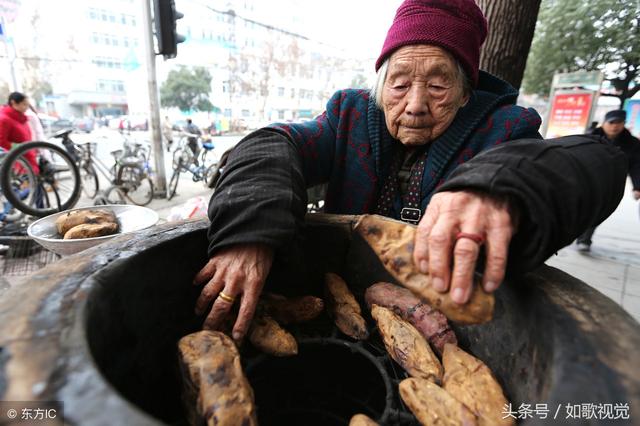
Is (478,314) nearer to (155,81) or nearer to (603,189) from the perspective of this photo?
(603,189)

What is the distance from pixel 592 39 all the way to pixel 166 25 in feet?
46.4

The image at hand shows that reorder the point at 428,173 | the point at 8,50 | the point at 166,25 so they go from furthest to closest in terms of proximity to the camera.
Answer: the point at 8,50
the point at 166,25
the point at 428,173

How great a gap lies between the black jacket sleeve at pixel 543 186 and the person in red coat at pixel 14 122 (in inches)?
237

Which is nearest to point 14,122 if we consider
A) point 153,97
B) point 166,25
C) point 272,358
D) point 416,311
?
point 153,97

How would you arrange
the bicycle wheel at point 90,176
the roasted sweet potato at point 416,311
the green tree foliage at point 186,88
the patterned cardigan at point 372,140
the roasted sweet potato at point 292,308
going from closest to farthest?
the roasted sweet potato at point 416,311 → the roasted sweet potato at point 292,308 → the patterned cardigan at point 372,140 → the bicycle wheel at point 90,176 → the green tree foliage at point 186,88

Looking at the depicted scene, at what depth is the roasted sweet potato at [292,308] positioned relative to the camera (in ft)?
3.93

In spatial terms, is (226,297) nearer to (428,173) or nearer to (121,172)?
(428,173)

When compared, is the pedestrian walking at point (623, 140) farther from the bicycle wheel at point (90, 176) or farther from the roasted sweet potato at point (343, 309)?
the bicycle wheel at point (90, 176)

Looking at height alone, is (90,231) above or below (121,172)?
above

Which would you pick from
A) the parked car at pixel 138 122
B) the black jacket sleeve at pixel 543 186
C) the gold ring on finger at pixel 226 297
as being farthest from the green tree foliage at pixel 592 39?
the parked car at pixel 138 122

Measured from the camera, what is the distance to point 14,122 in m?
4.72

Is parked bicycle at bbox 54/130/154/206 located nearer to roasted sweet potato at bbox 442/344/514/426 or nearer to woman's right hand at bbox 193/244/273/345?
woman's right hand at bbox 193/244/273/345

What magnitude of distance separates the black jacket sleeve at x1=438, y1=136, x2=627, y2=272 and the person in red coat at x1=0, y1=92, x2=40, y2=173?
6.01 metres

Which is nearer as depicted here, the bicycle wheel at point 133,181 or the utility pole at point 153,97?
the utility pole at point 153,97
